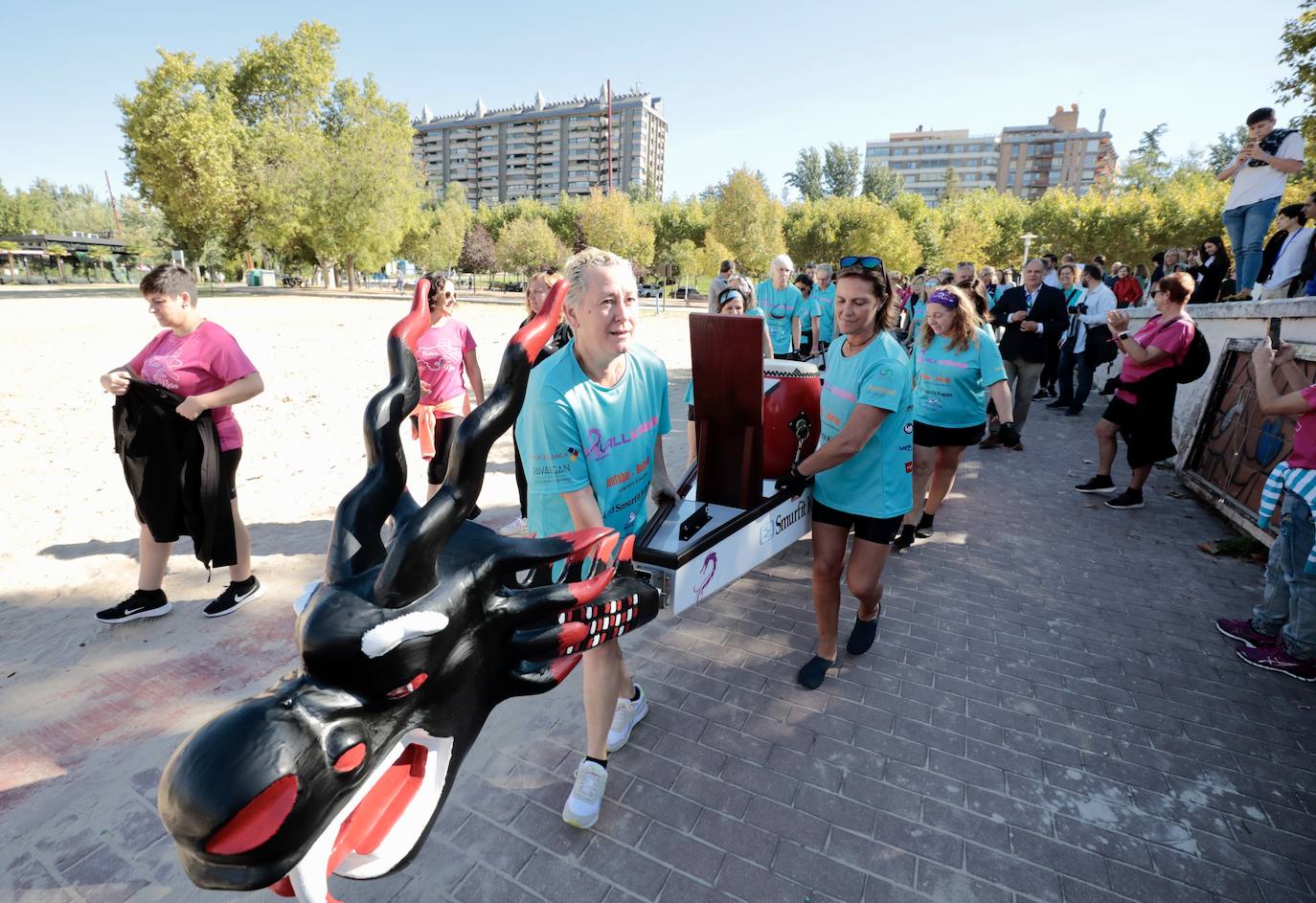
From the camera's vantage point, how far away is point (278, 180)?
3369 centimetres

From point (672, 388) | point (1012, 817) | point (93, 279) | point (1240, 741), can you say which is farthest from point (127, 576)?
point (93, 279)

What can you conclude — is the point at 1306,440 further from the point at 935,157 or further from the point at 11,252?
the point at 935,157

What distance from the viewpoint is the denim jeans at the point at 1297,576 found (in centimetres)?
343

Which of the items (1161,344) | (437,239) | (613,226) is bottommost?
(1161,344)

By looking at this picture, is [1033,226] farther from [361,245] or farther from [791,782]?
[791,782]

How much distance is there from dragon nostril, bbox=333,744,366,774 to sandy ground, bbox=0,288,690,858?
8.07 feet

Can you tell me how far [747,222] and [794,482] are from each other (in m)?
39.5

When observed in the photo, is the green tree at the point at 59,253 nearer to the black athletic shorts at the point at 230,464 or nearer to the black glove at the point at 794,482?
the black athletic shorts at the point at 230,464

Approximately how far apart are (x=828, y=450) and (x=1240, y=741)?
2.46 meters

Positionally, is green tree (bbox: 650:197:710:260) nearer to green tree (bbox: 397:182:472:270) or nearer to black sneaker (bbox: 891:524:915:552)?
green tree (bbox: 397:182:472:270)

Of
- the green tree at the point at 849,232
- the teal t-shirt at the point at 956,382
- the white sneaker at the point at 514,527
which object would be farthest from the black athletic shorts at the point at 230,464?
the green tree at the point at 849,232

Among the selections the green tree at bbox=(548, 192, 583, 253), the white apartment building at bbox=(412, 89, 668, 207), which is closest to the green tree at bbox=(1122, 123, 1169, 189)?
the green tree at bbox=(548, 192, 583, 253)

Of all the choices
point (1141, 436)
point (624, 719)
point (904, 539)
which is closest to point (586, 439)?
point (624, 719)

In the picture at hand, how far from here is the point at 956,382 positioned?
4.79 metres
